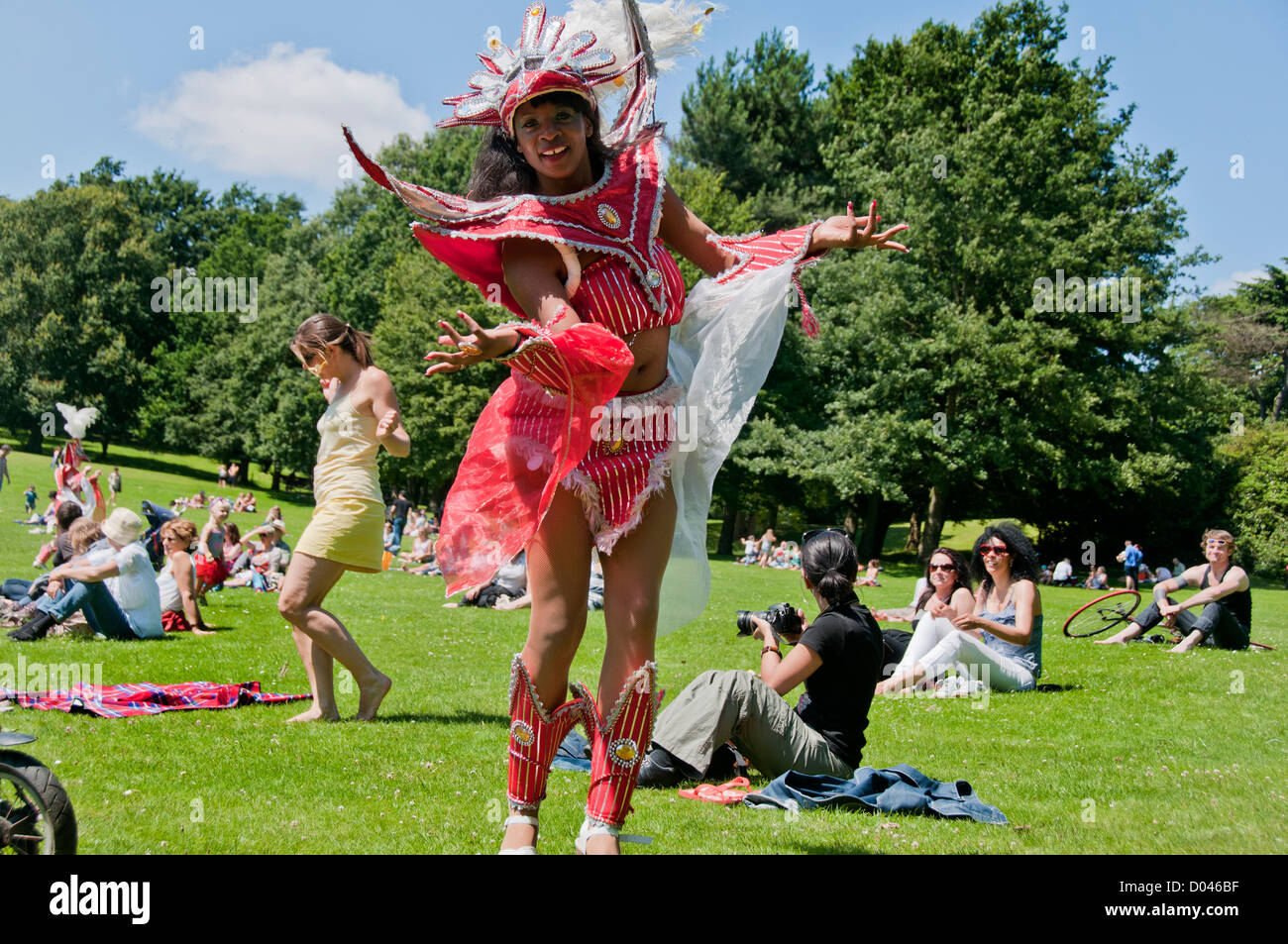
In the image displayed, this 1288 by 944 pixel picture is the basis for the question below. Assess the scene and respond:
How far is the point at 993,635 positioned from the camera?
8.01 metres

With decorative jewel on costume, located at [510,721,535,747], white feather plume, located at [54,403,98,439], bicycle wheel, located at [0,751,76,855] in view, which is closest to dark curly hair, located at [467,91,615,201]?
decorative jewel on costume, located at [510,721,535,747]

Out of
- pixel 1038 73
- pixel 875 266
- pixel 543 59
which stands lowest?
pixel 543 59

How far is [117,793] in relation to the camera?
4.17m

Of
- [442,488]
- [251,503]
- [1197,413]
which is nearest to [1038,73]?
[1197,413]

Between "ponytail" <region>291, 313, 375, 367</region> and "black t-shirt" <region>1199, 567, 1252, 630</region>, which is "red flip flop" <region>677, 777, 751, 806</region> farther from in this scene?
"black t-shirt" <region>1199, 567, 1252, 630</region>

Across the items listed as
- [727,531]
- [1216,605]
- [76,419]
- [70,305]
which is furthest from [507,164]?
[70,305]

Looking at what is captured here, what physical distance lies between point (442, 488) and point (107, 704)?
37000mm

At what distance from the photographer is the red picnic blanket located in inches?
227

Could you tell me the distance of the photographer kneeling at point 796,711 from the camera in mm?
4828

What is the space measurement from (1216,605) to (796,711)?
7.73 metres

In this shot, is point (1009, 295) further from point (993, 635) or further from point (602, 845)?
point (602, 845)

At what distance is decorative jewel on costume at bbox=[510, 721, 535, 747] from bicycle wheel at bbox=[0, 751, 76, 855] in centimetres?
131
